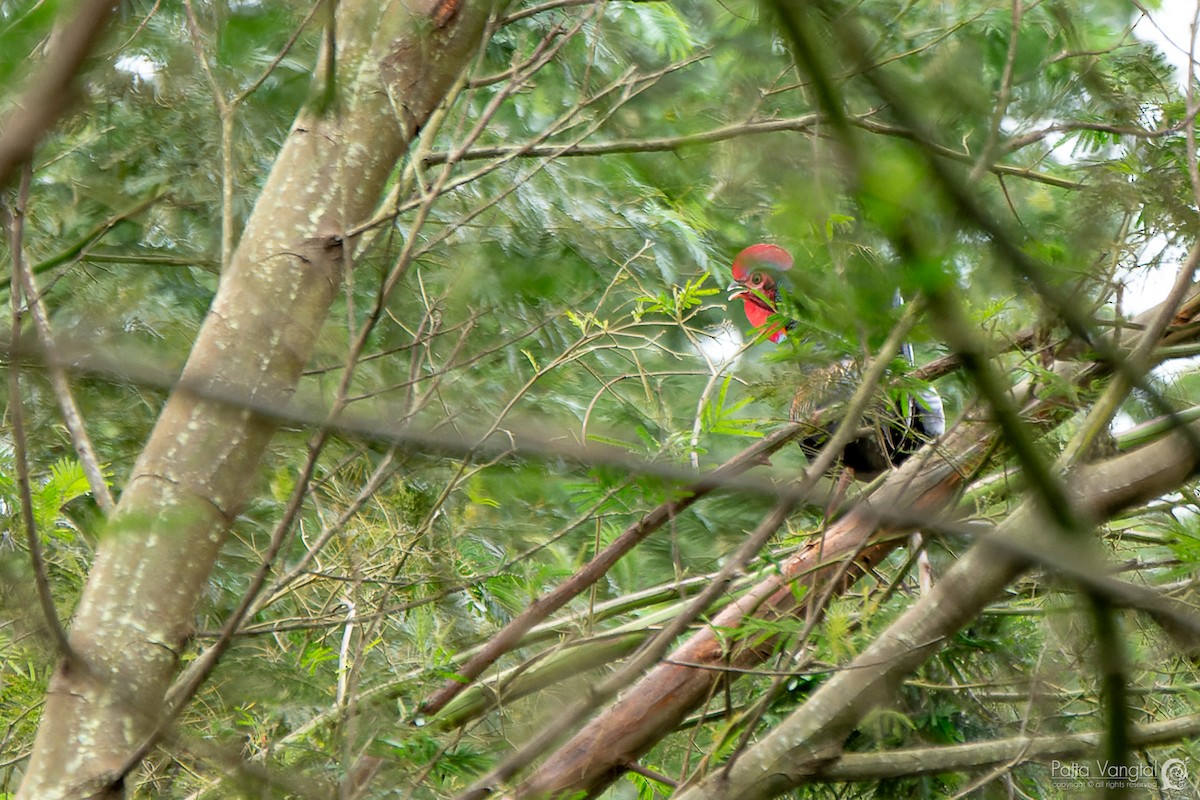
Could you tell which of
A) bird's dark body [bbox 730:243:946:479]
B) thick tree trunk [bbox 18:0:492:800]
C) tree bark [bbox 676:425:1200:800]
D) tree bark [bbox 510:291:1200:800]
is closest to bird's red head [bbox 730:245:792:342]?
bird's dark body [bbox 730:243:946:479]

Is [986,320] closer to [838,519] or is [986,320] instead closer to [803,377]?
[803,377]

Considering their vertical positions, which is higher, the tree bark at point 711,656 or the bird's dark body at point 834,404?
the bird's dark body at point 834,404

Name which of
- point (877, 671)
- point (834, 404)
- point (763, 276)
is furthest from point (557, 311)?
point (877, 671)

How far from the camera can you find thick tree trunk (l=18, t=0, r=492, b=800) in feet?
4.17

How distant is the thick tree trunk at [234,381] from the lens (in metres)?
1.27

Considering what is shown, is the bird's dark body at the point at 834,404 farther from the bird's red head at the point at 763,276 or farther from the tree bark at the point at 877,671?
the tree bark at the point at 877,671

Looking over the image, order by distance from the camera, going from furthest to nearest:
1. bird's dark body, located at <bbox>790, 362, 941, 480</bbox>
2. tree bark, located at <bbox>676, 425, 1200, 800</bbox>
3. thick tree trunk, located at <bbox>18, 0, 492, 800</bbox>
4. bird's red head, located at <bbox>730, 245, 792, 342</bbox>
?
bird's red head, located at <bbox>730, 245, 792, 342</bbox> < bird's dark body, located at <bbox>790, 362, 941, 480</bbox> < thick tree trunk, located at <bbox>18, 0, 492, 800</bbox> < tree bark, located at <bbox>676, 425, 1200, 800</bbox>

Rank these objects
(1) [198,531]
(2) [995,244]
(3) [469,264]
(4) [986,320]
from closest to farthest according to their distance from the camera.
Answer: (2) [995,244] < (4) [986,320] < (1) [198,531] < (3) [469,264]

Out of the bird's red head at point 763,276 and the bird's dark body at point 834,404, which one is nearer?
the bird's dark body at point 834,404

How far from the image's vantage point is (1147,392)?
539 mm

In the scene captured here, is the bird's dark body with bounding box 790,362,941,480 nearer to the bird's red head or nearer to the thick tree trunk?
the bird's red head

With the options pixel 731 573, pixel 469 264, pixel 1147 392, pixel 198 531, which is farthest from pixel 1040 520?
pixel 469 264

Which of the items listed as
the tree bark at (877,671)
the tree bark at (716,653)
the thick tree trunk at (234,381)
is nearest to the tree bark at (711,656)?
the tree bark at (716,653)

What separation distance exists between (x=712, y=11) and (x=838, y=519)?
2.88 feet
